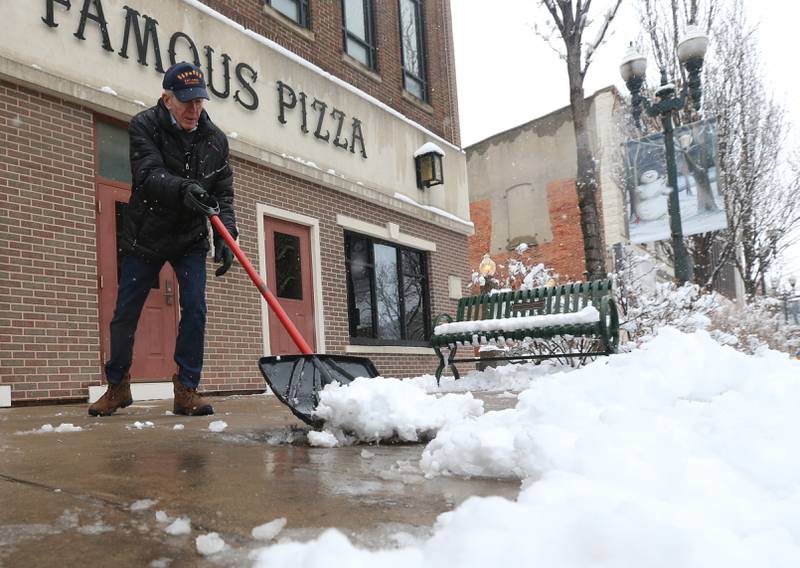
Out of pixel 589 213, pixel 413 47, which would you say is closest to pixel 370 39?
pixel 413 47

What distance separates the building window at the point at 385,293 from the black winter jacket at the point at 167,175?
5691mm

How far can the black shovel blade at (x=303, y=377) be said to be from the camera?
270 cm

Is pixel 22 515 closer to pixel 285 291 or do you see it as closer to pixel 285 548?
pixel 285 548

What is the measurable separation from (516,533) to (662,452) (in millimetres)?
637

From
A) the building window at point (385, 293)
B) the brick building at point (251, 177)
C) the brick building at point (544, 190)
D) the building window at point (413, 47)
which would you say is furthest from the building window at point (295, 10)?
the brick building at point (544, 190)

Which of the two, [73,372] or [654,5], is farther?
[654,5]

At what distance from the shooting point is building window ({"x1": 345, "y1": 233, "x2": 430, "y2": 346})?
9.71m

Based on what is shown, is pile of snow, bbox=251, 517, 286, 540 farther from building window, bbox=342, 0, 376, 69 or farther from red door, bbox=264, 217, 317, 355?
building window, bbox=342, 0, 376, 69

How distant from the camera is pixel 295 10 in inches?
363

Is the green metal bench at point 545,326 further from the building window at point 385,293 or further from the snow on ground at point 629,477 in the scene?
the snow on ground at point 629,477

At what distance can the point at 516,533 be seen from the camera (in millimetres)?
1064

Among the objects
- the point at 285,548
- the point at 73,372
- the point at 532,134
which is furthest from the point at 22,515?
the point at 532,134

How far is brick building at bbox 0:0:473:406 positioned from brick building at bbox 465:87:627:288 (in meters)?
9.79

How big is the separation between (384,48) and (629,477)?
10634 mm
